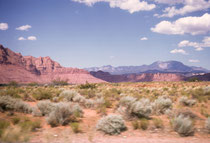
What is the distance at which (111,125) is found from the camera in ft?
20.2

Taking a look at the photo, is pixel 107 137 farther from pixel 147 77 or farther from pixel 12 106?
pixel 147 77

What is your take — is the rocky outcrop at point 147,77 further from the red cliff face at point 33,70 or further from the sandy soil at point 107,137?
the sandy soil at point 107,137

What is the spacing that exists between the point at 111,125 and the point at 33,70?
112750 millimetres

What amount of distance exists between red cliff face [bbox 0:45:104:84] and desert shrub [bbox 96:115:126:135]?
66712mm

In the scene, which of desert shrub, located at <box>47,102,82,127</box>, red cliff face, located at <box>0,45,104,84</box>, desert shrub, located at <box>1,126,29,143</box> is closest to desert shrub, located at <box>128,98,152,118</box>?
desert shrub, located at <box>47,102,82,127</box>

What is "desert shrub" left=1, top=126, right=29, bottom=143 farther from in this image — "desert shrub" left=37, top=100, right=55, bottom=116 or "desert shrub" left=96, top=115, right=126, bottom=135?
"desert shrub" left=37, top=100, right=55, bottom=116

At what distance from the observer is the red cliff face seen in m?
85.0

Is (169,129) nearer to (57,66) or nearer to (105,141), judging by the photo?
(105,141)

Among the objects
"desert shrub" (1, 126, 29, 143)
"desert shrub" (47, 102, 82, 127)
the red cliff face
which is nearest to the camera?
"desert shrub" (1, 126, 29, 143)

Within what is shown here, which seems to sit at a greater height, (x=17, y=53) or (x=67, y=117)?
(x=17, y=53)

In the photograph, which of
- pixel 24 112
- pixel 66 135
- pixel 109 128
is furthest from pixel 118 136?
pixel 24 112

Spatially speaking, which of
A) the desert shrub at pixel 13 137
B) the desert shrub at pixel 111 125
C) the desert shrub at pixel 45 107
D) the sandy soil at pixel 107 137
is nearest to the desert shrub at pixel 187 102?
the sandy soil at pixel 107 137

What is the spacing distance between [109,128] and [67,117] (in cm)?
228

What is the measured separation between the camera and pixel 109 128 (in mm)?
6055
